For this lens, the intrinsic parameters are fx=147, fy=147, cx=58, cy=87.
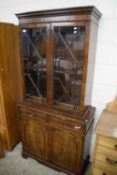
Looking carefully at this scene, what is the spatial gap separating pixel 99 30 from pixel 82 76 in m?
0.58

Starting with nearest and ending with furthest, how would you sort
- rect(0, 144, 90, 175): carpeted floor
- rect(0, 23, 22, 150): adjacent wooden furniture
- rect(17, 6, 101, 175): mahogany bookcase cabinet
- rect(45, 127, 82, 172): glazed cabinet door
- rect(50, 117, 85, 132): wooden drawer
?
rect(17, 6, 101, 175): mahogany bookcase cabinet < rect(50, 117, 85, 132): wooden drawer < rect(45, 127, 82, 172): glazed cabinet door < rect(0, 23, 22, 150): adjacent wooden furniture < rect(0, 144, 90, 175): carpeted floor

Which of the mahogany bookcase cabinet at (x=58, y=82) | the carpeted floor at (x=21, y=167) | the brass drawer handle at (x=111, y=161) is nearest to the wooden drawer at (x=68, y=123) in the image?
the mahogany bookcase cabinet at (x=58, y=82)

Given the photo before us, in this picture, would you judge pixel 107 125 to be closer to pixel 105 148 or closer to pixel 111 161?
pixel 105 148

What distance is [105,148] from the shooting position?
4.45ft

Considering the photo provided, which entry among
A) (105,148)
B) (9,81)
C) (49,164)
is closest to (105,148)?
(105,148)

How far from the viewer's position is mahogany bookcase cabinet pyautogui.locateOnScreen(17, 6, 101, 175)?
1.42m

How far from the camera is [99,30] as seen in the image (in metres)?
1.62

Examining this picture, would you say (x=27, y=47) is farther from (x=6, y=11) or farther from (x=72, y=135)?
(x=72, y=135)

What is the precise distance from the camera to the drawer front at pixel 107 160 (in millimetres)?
1371

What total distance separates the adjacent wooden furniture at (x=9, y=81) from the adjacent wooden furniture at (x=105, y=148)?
1.21 metres

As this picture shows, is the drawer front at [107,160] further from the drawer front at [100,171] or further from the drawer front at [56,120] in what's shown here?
the drawer front at [56,120]

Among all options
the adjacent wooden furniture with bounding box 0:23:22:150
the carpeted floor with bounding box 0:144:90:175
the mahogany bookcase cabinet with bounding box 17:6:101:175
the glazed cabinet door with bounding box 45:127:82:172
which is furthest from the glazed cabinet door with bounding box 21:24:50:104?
the carpeted floor with bounding box 0:144:90:175

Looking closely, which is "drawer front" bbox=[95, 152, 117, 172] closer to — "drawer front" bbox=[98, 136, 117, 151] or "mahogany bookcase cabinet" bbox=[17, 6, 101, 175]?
"drawer front" bbox=[98, 136, 117, 151]

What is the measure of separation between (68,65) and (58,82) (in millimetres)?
228
